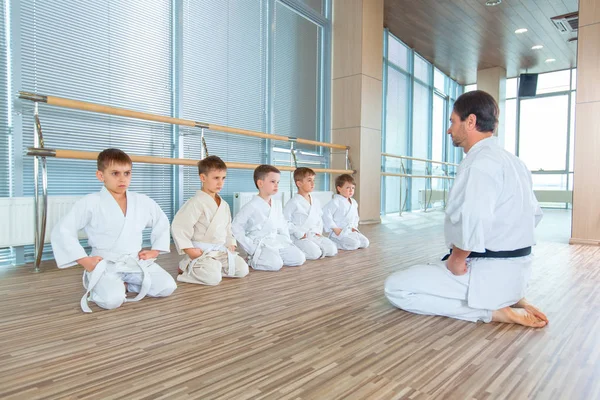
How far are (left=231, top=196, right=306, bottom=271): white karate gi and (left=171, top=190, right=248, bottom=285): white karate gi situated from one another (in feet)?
0.73

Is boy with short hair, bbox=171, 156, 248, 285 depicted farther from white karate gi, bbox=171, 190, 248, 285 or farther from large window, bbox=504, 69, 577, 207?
large window, bbox=504, 69, 577, 207

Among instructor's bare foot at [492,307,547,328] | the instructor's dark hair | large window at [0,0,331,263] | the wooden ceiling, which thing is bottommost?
instructor's bare foot at [492,307,547,328]

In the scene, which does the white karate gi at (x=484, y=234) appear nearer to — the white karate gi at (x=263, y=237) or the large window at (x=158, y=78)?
the white karate gi at (x=263, y=237)

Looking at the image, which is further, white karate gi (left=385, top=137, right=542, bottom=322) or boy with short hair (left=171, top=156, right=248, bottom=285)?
boy with short hair (left=171, top=156, right=248, bottom=285)

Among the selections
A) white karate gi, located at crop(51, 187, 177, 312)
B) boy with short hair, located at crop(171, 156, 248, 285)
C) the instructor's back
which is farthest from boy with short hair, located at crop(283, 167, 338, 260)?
the instructor's back

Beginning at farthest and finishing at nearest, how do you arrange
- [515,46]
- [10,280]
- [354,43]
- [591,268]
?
[515,46] < [354,43] < [591,268] < [10,280]

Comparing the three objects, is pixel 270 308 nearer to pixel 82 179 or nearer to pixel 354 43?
pixel 82 179

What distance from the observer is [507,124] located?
9.91 m

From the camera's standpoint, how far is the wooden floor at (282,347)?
3.36 ft

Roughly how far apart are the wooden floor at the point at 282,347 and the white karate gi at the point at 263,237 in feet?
1.40

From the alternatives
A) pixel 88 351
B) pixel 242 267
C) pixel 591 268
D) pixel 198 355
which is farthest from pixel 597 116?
pixel 88 351

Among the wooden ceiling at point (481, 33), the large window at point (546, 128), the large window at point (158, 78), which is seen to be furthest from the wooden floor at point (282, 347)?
the large window at point (546, 128)

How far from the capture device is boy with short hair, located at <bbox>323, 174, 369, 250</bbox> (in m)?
3.44

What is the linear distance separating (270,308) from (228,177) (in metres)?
2.64
